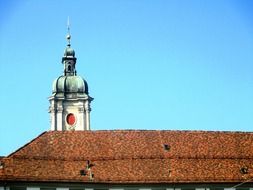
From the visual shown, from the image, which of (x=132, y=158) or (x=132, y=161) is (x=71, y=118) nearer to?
(x=132, y=158)

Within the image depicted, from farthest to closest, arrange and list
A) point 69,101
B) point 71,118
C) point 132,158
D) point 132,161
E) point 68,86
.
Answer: point 68,86 → point 69,101 → point 71,118 → point 132,158 → point 132,161

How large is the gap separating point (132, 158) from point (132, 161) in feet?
1.05

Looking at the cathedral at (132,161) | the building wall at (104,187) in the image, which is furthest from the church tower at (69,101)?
the building wall at (104,187)

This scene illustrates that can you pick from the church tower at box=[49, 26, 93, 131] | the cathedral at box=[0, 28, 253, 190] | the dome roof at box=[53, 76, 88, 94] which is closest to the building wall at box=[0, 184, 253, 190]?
the cathedral at box=[0, 28, 253, 190]

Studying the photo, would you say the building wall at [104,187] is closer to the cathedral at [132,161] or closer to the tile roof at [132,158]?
the cathedral at [132,161]

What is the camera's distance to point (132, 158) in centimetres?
5428

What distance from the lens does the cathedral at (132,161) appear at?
170 ft

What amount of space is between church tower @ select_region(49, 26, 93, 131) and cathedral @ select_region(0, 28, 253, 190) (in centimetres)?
4744

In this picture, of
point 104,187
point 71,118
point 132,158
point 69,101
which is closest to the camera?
point 104,187

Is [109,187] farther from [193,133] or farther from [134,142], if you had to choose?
[193,133]

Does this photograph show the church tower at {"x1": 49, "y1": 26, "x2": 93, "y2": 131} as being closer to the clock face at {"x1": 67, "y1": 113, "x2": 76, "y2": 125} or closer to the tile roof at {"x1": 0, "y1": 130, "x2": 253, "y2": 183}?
the clock face at {"x1": 67, "y1": 113, "x2": 76, "y2": 125}

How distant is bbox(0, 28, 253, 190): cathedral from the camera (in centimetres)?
5194

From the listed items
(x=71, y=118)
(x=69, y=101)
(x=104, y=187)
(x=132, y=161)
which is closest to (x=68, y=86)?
(x=69, y=101)

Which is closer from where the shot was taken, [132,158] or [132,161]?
[132,161]
